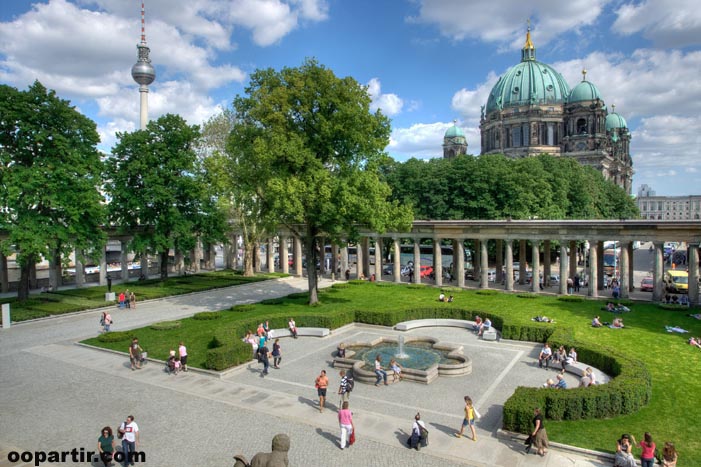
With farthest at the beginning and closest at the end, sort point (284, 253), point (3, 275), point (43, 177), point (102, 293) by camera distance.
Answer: point (284, 253)
point (3, 275)
point (102, 293)
point (43, 177)

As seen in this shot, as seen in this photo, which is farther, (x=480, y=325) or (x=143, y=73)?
(x=143, y=73)

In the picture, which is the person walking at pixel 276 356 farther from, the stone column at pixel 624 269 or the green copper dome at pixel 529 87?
the green copper dome at pixel 529 87

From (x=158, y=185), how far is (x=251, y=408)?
38297mm

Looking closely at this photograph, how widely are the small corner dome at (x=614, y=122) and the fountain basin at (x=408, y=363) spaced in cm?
15161

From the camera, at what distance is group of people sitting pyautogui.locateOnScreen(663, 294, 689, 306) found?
42.6m

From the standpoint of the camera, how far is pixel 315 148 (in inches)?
1617

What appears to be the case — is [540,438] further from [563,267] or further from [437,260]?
[437,260]

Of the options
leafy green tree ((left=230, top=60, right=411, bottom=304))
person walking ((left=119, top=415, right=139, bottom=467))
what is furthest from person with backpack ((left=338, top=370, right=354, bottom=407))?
leafy green tree ((left=230, top=60, right=411, bottom=304))

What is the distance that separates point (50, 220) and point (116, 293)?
440 inches

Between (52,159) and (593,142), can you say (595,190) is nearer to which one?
(593,142)

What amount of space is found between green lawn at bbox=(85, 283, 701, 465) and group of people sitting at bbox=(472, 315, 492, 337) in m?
1.48

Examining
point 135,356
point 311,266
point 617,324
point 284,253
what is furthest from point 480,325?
point 284,253

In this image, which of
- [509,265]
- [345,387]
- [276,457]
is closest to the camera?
[276,457]

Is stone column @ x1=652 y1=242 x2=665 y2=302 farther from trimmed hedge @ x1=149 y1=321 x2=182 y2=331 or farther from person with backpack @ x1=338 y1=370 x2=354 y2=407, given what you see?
trimmed hedge @ x1=149 y1=321 x2=182 y2=331
